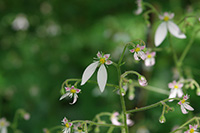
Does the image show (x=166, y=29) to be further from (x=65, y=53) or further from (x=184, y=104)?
(x=65, y=53)

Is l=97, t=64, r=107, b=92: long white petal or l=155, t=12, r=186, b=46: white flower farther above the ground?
l=155, t=12, r=186, b=46: white flower

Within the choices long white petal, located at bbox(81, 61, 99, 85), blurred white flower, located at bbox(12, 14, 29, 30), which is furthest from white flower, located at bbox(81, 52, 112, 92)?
blurred white flower, located at bbox(12, 14, 29, 30)

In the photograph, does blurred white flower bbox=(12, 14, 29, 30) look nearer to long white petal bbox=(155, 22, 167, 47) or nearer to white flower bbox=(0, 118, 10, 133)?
white flower bbox=(0, 118, 10, 133)

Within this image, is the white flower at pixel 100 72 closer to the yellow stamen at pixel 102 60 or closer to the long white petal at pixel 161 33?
the yellow stamen at pixel 102 60

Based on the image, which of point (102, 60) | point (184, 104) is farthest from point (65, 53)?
point (184, 104)

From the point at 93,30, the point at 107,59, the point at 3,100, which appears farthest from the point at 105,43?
the point at 107,59
